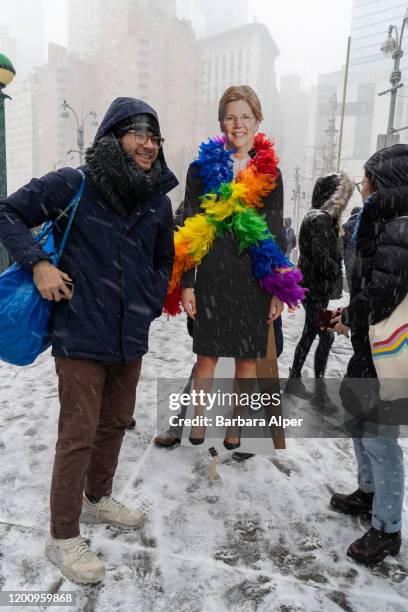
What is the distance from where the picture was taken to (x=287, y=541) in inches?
92.5

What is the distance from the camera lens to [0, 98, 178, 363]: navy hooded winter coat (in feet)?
6.17

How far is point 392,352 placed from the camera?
1.97 meters

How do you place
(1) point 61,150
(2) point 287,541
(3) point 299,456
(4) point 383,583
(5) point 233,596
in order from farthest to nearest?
(1) point 61,150, (3) point 299,456, (2) point 287,541, (4) point 383,583, (5) point 233,596

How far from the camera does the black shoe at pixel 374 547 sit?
2.20 meters

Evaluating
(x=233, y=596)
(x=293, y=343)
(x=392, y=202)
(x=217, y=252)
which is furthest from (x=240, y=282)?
(x=293, y=343)

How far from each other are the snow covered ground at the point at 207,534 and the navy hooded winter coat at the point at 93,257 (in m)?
1.00

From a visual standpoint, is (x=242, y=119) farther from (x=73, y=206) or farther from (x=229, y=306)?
(x=73, y=206)

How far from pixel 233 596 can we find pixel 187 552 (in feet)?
1.09

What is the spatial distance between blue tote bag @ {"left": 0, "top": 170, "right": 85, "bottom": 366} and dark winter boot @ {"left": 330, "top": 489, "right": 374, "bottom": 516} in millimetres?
1918

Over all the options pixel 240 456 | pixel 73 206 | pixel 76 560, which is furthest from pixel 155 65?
pixel 76 560

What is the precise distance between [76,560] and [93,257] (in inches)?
54.0

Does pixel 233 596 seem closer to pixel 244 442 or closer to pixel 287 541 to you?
pixel 287 541

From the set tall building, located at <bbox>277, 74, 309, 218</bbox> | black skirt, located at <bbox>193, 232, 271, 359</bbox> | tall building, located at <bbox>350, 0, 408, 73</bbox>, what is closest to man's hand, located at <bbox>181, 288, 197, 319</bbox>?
black skirt, located at <bbox>193, 232, 271, 359</bbox>

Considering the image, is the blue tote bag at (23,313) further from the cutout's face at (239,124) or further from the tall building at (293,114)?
the tall building at (293,114)
